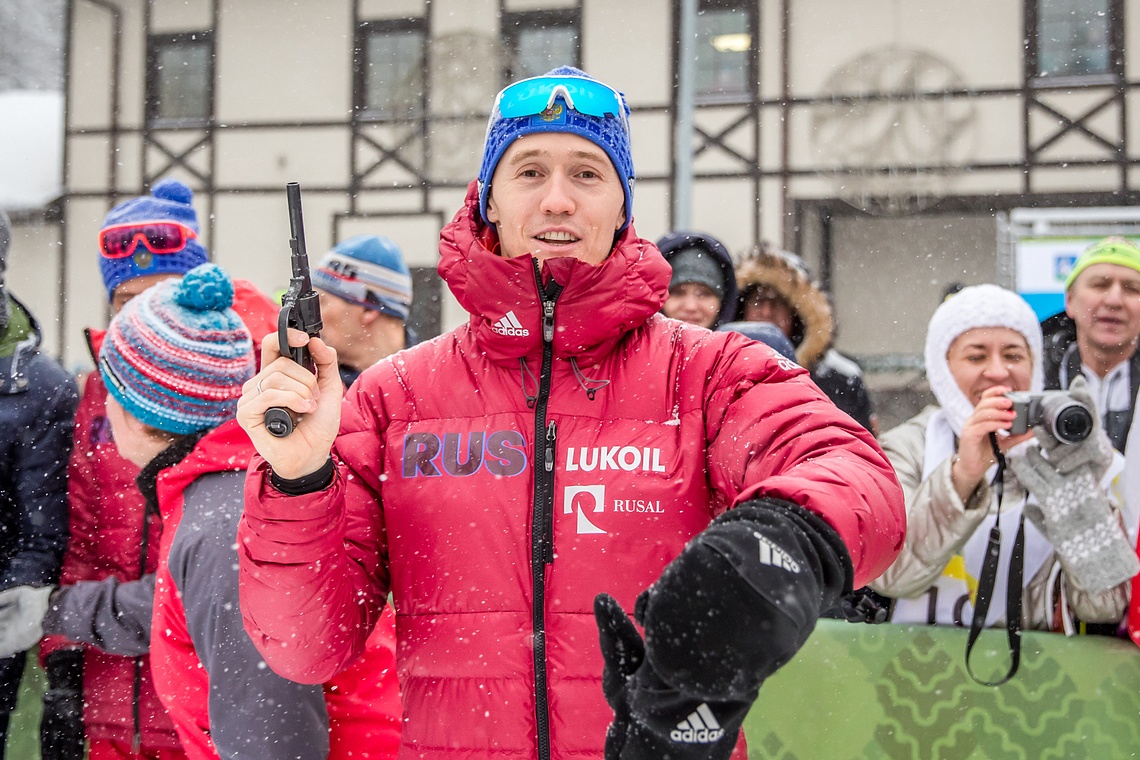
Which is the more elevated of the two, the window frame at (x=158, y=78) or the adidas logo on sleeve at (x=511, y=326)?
the window frame at (x=158, y=78)

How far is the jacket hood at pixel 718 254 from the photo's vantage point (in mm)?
4066

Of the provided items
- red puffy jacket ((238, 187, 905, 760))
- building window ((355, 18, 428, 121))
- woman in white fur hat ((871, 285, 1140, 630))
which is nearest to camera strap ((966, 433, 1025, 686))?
woman in white fur hat ((871, 285, 1140, 630))

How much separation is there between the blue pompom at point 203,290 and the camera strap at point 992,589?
2014 mm

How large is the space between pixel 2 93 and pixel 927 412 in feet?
60.0

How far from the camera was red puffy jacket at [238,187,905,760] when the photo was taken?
1650mm

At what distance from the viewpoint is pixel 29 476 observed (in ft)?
9.93

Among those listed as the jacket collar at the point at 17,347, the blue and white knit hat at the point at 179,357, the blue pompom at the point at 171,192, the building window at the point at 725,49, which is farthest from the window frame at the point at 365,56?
the blue and white knit hat at the point at 179,357

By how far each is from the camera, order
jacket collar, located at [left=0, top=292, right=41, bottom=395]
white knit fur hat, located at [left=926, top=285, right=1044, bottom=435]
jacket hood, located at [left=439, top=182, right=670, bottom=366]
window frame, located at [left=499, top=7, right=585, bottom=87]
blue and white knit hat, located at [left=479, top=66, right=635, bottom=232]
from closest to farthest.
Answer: jacket hood, located at [left=439, top=182, right=670, bottom=366] < blue and white knit hat, located at [left=479, top=66, right=635, bottom=232] < jacket collar, located at [left=0, top=292, right=41, bottom=395] < white knit fur hat, located at [left=926, top=285, right=1044, bottom=435] < window frame, located at [left=499, top=7, right=585, bottom=87]

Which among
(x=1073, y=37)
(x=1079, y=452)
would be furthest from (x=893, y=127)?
(x=1079, y=452)

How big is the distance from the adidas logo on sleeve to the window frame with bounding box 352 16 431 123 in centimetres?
1302

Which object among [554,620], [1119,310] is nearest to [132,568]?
[554,620]

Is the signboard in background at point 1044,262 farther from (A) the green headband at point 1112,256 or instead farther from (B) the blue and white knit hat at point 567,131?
(B) the blue and white knit hat at point 567,131

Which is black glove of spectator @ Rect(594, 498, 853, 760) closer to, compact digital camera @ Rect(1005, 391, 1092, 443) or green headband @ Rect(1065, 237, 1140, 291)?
compact digital camera @ Rect(1005, 391, 1092, 443)

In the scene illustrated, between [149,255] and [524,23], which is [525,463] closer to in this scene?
[149,255]
